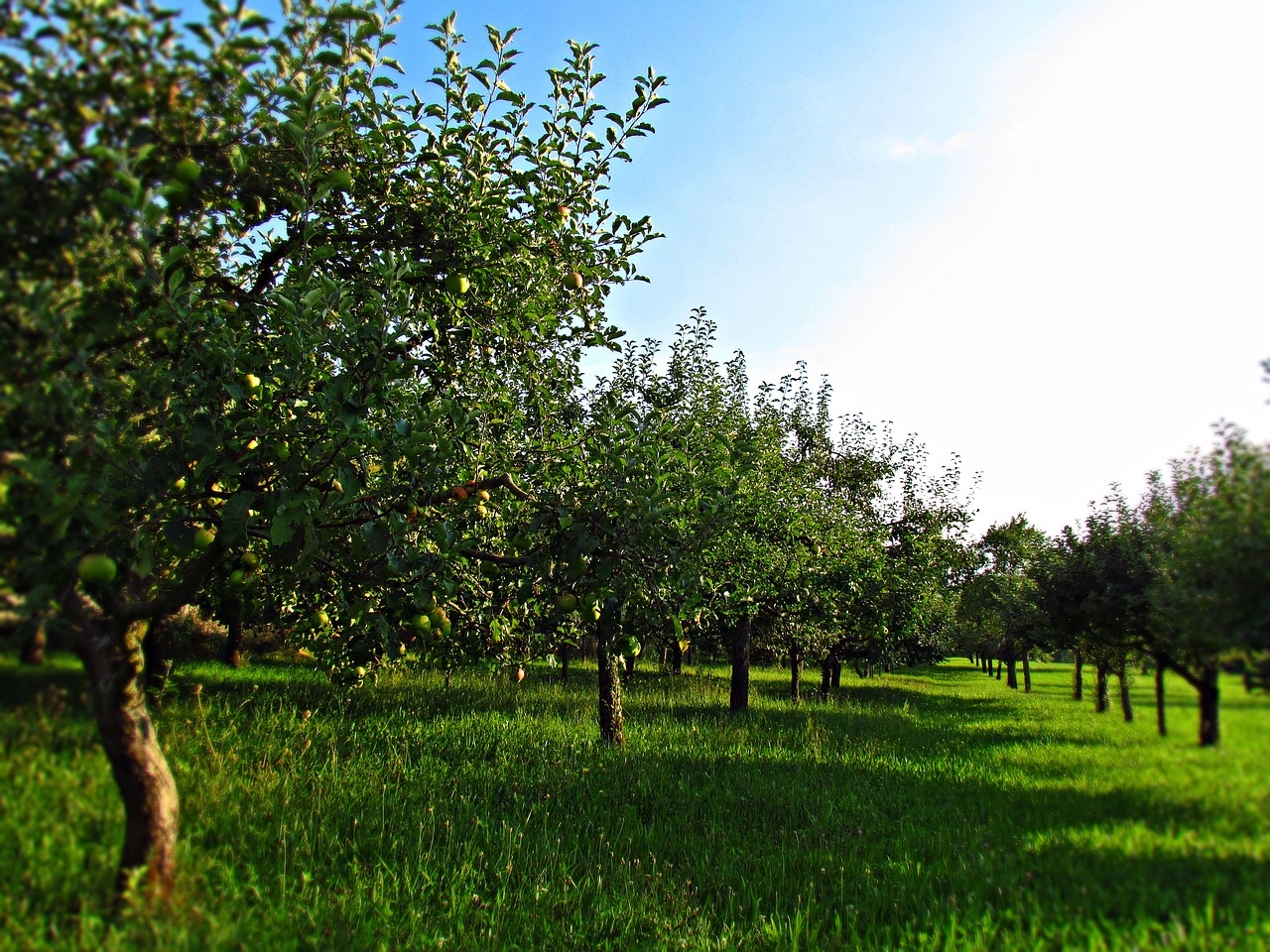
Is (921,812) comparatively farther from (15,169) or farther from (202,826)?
(15,169)

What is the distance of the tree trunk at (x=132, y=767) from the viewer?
245 cm

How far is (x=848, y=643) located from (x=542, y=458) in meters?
20.7

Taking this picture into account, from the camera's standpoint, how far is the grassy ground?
212 centimetres

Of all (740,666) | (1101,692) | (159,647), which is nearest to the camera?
(1101,692)

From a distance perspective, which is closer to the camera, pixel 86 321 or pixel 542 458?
pixel 86 321

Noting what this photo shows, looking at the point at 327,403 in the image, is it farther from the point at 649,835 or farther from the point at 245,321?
the point at 649,835

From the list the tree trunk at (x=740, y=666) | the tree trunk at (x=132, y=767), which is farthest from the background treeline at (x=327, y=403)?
the tree trunk at (x=740, y=666)

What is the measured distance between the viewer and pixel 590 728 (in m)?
11.3

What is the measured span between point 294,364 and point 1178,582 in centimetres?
404

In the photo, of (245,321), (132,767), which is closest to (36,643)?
(132,767)

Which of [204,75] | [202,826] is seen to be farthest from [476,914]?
[204,75]

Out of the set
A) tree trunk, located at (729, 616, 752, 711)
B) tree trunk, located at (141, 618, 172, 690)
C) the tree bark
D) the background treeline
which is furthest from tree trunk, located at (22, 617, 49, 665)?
tree trunk, located at (729, 616, 752, 711)

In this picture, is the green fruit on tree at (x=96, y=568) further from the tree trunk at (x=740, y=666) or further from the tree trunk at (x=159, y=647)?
the tree trunk at (x=740, y=666)

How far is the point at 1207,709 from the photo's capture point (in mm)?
2209
